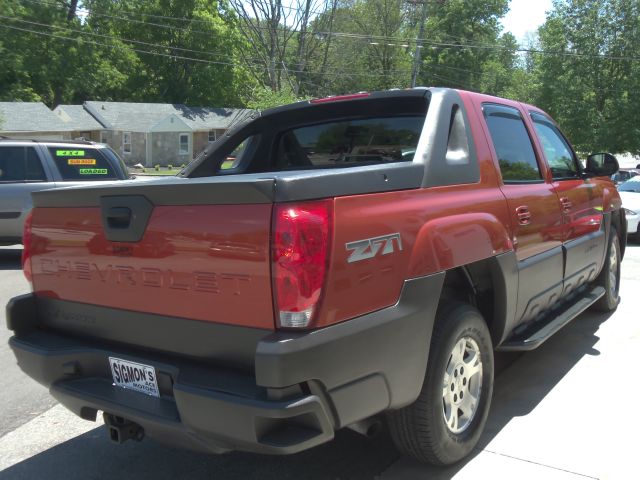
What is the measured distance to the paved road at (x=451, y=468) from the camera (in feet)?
10.7

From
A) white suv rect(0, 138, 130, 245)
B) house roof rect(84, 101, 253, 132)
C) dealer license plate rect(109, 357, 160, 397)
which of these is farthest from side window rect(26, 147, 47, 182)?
house roof rect(84, 101, 253, 132)

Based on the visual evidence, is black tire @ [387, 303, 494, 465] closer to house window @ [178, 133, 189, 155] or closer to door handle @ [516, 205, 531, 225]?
door handle @ [516, 205, 531, 225]

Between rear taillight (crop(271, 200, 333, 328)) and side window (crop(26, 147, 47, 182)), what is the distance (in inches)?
338

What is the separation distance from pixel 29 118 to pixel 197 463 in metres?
40.6

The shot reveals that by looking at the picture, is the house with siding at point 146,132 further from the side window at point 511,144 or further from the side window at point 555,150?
the side window at point 511,144

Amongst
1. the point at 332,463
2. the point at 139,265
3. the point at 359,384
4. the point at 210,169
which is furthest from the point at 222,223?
the point at 210,169

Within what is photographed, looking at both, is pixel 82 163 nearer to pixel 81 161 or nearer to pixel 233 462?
pixel 81 161

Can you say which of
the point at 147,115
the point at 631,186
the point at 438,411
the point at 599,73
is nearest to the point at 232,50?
the point at 147,115

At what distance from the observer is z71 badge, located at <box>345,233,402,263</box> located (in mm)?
2455

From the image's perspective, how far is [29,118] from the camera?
127 ft

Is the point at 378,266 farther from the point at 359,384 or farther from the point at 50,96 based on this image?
the point at 50,96

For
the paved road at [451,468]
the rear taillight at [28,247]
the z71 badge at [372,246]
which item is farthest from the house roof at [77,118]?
the z71 badge at [372,246]

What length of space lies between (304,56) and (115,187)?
2100 inches

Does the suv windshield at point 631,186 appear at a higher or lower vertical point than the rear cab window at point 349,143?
lower
